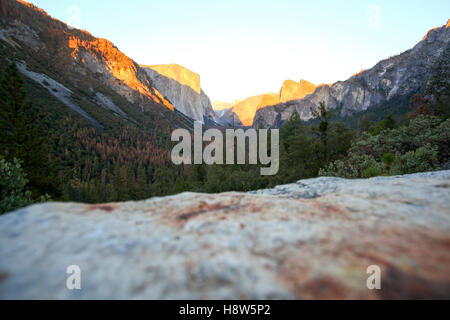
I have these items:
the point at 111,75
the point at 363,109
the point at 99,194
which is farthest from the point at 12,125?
the point at 363,109

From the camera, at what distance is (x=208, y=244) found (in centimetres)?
171

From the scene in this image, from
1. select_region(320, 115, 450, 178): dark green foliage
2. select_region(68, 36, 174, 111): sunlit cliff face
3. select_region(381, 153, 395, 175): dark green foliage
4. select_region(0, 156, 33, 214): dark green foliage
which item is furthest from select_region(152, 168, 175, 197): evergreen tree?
select_region(68, 36, 174, 111): sunlit cliff face

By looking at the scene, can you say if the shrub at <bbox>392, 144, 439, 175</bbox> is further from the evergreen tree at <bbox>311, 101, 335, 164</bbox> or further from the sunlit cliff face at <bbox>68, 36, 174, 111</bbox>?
the sunlit cliff face at <bbox>68, 36, 174, 111</bbox>

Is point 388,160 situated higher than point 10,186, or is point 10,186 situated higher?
point 388,160

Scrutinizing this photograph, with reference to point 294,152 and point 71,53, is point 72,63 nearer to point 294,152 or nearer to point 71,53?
point 71,53

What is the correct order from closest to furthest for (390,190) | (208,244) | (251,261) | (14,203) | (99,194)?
(251,261)
(208,244)
(390,190)
(14,203)
(99,194)

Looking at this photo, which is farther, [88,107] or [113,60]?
[113,60]

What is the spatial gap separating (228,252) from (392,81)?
180 meters

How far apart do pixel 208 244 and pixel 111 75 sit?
19417 cm

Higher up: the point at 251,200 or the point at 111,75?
the point at 111,75

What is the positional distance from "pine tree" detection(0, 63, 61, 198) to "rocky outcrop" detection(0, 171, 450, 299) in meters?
21.9

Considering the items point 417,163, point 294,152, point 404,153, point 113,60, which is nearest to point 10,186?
point 417,163

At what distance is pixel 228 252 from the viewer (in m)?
1.58
